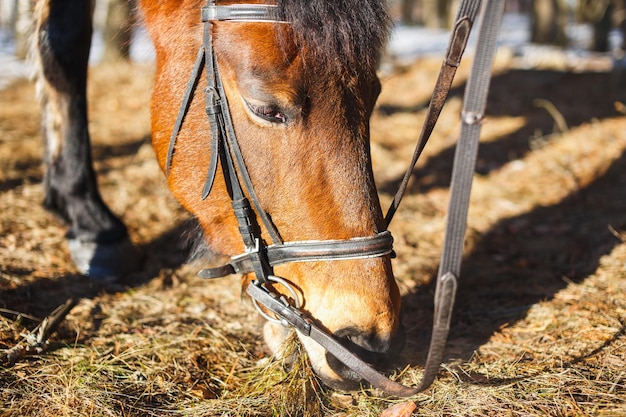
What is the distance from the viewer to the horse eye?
6.48 feet

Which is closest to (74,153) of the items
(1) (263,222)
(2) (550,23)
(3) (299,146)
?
(1) (263,222)

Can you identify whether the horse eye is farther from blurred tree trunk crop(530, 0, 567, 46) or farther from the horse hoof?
blurred tree trunk crop(530, 0, 567, 46)

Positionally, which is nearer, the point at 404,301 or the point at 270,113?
the point at 270,113

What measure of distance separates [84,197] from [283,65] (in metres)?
2.18

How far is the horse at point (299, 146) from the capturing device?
76.9 inches

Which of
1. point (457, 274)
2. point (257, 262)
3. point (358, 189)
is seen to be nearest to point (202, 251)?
point (257, 262)

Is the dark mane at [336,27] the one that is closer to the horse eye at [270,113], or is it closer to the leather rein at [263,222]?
the leather rein at [263,222]

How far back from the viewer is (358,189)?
6.64ft

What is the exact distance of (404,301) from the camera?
3221 mm

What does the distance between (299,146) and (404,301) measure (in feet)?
5.20

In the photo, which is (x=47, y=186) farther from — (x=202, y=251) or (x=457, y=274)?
(x=457, y=274)

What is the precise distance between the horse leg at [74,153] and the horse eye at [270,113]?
1924 millimetres

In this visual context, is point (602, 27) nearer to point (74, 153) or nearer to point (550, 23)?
point (550, 23)

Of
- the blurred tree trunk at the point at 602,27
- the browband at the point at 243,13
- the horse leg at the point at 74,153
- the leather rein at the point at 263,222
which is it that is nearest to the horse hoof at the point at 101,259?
the horse leg at the point at 74,153
